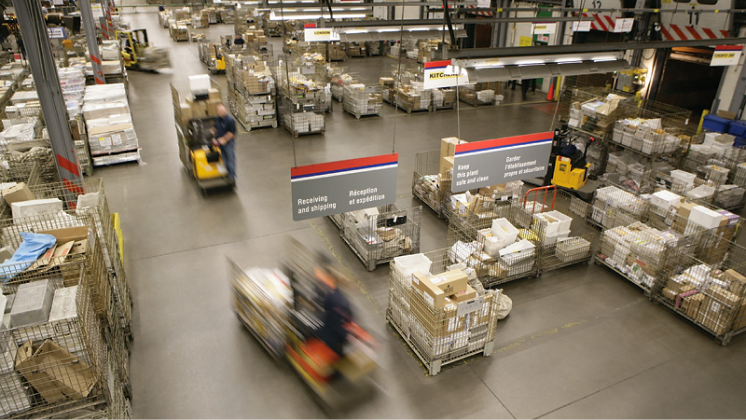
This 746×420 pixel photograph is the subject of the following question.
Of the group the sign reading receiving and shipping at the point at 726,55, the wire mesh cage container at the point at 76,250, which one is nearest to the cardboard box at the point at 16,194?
the wire mesh cage container at the point at 76,250

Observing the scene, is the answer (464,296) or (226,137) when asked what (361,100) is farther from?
(464,296)

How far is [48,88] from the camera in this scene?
24.7 ft

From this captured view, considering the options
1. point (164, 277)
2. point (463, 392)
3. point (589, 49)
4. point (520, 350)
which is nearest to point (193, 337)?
point (164, 277)

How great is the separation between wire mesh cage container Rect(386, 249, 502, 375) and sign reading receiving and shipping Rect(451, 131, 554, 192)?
1530 millimetres

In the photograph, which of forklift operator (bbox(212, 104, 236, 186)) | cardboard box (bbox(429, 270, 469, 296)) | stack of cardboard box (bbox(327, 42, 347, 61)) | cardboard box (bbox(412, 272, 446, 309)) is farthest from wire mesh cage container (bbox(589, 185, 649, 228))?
stack of cardboard box (bbox(327, 42, 347, 61))

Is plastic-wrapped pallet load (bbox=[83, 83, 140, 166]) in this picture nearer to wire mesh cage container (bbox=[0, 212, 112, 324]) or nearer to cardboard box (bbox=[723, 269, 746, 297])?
wire mesh cage container (bbox=[0, 212, 112, 324])

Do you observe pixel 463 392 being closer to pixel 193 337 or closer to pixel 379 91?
pixel 193 337

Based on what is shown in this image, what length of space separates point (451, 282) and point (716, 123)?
12.9 meters

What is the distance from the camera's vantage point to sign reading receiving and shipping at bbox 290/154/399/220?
6199 millimetres

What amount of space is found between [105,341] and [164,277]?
11.0ft

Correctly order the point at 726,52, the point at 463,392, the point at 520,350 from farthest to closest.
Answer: the point at 726,52 → the point at 520,350 → the point at 463,392

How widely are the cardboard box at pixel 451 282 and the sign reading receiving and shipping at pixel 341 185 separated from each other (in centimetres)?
133

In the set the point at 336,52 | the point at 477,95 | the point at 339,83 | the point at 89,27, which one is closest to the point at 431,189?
the point at 477,95

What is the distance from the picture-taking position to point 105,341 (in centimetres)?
524
